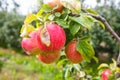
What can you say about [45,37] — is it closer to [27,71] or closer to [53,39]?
[53,39]

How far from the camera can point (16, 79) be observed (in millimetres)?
6602

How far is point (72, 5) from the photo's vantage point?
0.95m

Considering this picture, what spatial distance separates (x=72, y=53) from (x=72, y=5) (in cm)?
13

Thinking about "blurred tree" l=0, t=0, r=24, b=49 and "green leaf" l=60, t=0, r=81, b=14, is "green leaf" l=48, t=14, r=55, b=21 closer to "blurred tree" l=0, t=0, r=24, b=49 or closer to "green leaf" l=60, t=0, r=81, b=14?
"green leaf" l=60, t=0, r=81, b=14

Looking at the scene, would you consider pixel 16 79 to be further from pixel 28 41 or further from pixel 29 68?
pixel 28 41

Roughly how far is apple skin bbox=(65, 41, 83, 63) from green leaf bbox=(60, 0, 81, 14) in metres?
0.09

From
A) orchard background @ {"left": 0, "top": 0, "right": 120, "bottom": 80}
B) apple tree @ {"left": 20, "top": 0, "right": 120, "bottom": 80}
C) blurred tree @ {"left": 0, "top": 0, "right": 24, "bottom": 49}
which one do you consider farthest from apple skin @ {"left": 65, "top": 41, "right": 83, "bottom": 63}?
blurred tree @ {"left": 0, "top": 0, "right": 24, "bottom": 49}

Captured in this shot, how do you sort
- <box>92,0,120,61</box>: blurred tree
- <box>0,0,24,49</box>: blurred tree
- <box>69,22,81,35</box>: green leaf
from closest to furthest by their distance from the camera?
1. <box>69,22,81,35</box>: green leaf
2. <box>92,0,120,61</box>: blurred tree
3. <box>0,0,24,49</box>: blurred tree

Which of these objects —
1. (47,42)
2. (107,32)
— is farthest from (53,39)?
(107,32)

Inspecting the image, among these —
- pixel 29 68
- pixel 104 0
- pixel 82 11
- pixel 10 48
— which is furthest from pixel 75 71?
pixel 10 48

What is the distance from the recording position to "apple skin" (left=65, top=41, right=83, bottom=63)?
3.12 ft

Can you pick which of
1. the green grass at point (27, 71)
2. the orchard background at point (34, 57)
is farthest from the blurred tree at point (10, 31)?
the green grass at point (27, 71)

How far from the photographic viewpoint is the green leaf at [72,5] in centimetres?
95

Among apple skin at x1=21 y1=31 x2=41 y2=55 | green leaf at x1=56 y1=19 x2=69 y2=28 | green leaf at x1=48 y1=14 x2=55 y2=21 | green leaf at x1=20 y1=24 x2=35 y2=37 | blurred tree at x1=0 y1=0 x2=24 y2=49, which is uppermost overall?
green leaf at x1=48 y1=14 x2=55 y2=21
